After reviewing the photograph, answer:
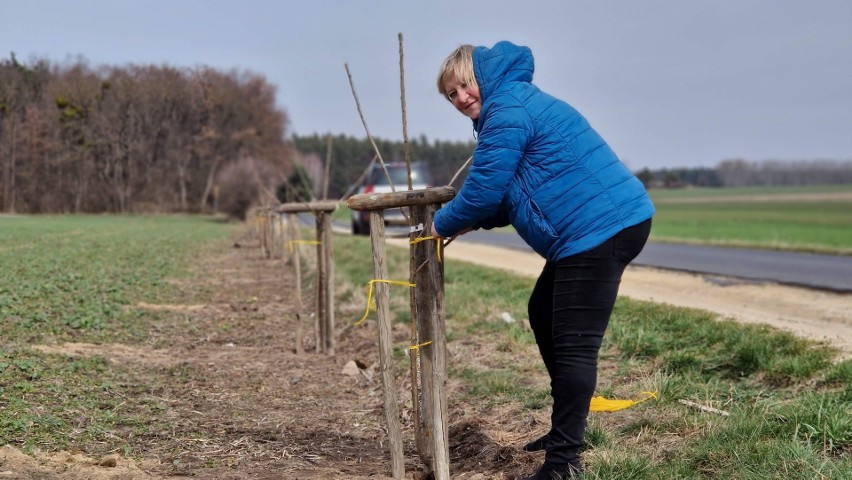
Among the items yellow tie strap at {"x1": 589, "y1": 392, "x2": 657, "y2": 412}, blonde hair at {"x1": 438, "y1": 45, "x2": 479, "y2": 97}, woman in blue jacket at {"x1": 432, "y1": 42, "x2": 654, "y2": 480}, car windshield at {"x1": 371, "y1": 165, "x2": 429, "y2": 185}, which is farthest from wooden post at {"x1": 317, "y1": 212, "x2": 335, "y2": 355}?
car windshield at {"x1": 371, "y1": 165, "x2": 429, "y2": 185}

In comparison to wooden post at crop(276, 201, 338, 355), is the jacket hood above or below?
Result: above

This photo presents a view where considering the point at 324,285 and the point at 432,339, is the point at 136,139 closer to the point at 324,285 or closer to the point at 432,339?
the point at 324,285

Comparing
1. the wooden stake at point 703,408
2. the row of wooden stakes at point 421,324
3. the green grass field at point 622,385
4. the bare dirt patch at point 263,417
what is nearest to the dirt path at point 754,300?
the green grass field at point 622,385

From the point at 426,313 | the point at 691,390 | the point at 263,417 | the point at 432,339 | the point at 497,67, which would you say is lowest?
the point at 263,417

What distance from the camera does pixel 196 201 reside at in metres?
59.6

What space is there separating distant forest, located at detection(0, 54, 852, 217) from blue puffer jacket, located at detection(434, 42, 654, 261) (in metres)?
32.0

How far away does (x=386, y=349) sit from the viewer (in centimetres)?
424

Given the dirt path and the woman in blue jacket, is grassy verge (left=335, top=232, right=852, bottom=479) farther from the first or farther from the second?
the dirt path

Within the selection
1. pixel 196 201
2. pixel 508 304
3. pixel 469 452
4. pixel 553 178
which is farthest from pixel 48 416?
pixel 196 201

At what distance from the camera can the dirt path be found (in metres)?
7.72

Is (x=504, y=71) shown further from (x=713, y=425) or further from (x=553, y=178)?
(x=713, y=425)

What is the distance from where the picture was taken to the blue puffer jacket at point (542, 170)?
3582mm

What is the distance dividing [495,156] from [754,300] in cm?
768

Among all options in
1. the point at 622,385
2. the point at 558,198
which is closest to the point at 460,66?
the point at 558,198
